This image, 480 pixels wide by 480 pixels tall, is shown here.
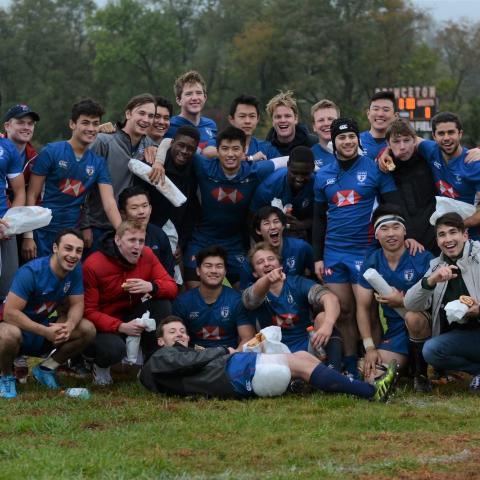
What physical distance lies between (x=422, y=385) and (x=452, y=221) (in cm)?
132

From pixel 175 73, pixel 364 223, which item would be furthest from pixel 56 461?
pixel 175 73

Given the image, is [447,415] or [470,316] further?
[470,316]

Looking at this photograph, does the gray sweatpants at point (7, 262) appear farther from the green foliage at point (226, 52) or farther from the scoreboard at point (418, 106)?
the green foliage at point (226, 52)

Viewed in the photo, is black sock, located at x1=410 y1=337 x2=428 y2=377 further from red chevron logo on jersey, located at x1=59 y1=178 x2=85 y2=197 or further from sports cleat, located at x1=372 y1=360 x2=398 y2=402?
red chevron logo on jersey, located at x1=59 y1=178 x2=85 y2=197

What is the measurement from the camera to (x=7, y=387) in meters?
7.75

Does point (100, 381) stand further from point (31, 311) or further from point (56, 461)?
point (56, 461)

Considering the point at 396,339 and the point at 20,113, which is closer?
the point at 396,339

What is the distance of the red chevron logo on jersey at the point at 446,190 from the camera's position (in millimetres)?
8344

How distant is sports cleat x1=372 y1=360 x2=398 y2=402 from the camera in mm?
7121

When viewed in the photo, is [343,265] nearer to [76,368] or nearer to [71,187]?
[71,187]

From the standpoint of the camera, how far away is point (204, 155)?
9.16 meters

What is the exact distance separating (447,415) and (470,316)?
1.08 meters

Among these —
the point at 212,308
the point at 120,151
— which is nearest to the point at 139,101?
the point at 120,151

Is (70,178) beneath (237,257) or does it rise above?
above
